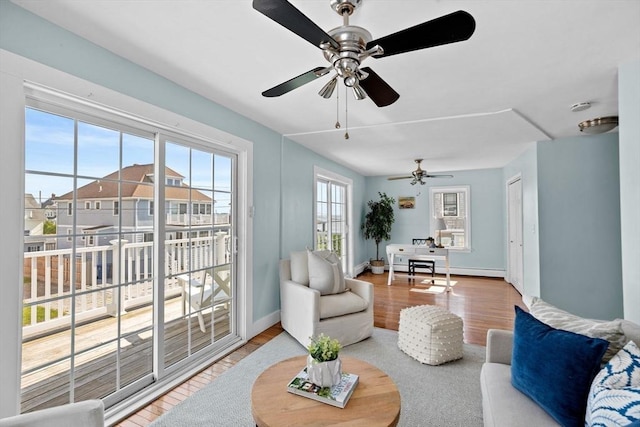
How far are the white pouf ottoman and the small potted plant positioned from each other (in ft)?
4.64

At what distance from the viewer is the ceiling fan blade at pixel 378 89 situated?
1663 mm

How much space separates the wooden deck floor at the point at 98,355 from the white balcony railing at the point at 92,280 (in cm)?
9

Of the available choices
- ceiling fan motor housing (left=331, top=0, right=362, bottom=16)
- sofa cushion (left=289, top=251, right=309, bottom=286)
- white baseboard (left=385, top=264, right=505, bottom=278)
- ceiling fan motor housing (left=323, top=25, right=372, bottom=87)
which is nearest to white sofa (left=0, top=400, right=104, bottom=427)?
ceiling fan motor housing (left=323, top=25, right=372, bottom=87)

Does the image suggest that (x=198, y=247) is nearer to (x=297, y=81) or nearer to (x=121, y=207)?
(x=121, y=207)

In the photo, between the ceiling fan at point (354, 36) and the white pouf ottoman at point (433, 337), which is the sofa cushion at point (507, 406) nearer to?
the white pouf ottoman at point (433, 337)

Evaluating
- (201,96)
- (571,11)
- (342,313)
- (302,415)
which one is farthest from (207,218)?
(571,11)

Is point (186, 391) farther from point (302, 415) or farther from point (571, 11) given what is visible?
point (571, 11)

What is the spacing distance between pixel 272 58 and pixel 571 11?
1750 millimetres

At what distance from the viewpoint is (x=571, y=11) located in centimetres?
164

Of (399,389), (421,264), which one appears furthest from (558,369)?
(421,264)

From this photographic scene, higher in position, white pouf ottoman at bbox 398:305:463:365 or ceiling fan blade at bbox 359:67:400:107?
ceiling fan blade at bbox 359:67:400:107

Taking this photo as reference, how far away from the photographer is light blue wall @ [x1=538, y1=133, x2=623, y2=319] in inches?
152

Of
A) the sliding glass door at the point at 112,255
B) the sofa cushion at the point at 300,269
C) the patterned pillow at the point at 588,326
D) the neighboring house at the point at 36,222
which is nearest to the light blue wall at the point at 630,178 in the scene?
the patterned pillow at the point at 588,326

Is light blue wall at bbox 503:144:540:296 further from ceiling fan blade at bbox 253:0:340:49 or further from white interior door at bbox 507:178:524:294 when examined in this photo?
ceiling fan blade at bbox 253:0:340:49
